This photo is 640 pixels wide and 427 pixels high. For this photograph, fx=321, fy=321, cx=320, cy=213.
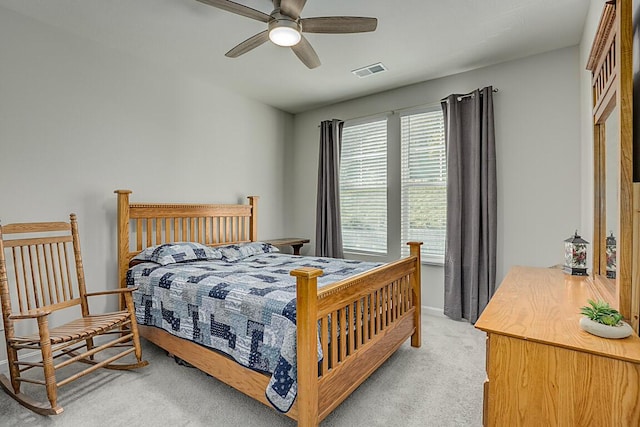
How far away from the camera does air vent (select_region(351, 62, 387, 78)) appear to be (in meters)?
3.37

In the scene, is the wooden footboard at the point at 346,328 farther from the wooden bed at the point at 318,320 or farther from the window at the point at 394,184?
the window at the point at 394,184

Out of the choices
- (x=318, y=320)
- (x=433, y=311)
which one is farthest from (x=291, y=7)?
(x=433, y=311)

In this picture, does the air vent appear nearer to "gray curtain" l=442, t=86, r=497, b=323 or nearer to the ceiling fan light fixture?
"gray curtain" l=442, t=86, r=497, b=323

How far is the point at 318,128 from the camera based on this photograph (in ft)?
15.6

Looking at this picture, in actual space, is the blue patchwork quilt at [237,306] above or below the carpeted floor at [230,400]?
above

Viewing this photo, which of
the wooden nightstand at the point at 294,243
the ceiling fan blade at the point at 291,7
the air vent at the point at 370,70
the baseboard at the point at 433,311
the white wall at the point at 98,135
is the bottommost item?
the baseboard at the point at 433,311

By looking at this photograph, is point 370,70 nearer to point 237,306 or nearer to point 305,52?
point 305,52

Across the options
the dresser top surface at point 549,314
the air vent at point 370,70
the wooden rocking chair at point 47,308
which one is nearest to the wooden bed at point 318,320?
the wooden rocking chair at point 47,308

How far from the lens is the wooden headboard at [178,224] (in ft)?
9.59

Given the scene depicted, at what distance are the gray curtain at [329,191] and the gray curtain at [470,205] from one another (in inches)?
57.0

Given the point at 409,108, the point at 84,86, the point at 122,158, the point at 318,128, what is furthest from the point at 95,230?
the point at 409,108

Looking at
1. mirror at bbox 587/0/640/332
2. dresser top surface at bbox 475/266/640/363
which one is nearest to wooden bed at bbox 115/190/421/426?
dresser top surface at bbox 475/266/640/363

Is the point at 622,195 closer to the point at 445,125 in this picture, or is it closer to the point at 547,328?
the point at 547,328

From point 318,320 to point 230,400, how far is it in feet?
3.06
